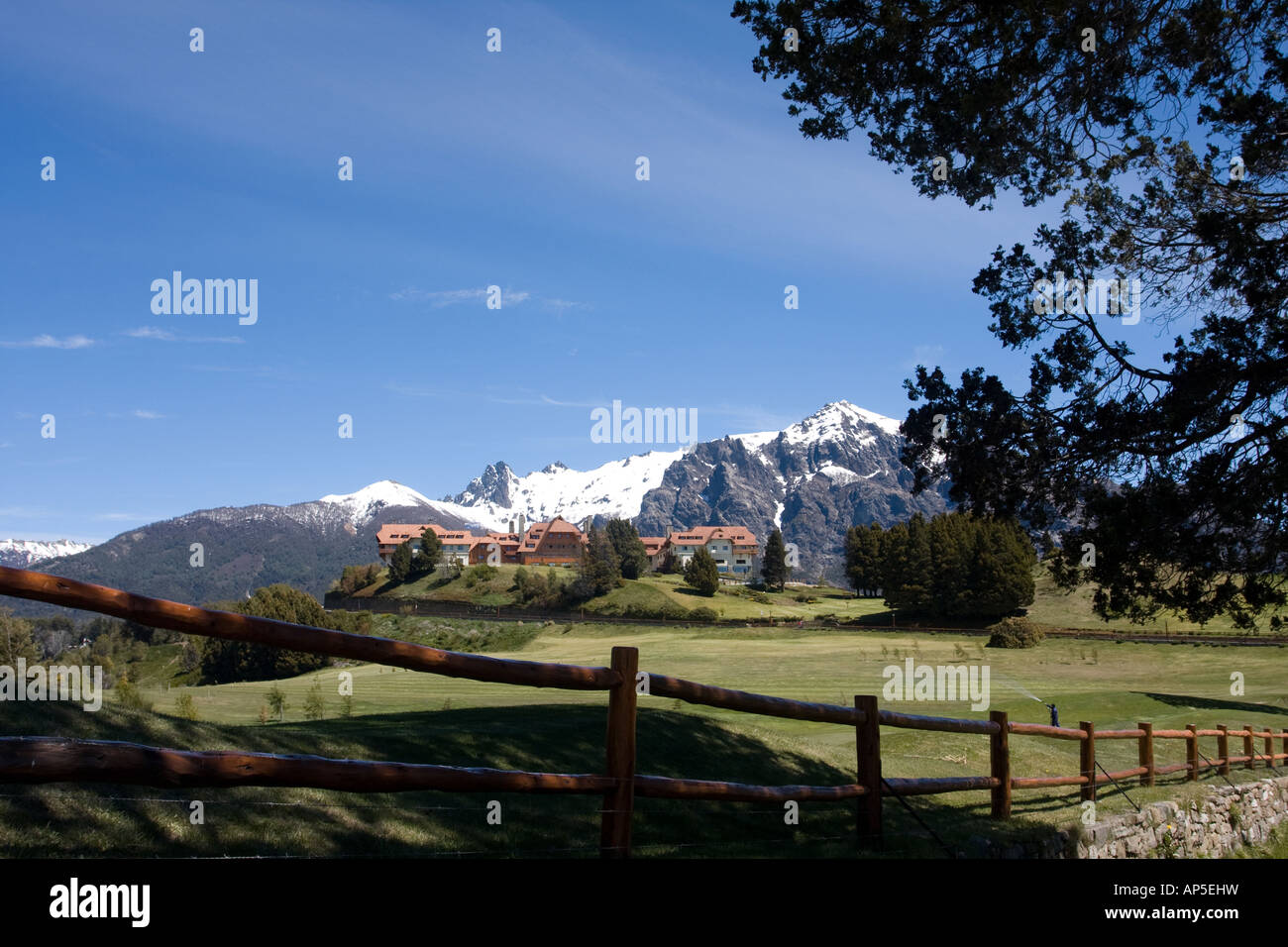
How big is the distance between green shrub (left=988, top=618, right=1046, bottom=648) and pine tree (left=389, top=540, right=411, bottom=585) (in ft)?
248

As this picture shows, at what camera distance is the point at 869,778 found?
8.23 m

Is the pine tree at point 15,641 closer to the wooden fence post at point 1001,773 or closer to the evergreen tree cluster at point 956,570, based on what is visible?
the wooden fence post at point 1001,773

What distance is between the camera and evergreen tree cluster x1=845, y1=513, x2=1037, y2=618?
3174 inches

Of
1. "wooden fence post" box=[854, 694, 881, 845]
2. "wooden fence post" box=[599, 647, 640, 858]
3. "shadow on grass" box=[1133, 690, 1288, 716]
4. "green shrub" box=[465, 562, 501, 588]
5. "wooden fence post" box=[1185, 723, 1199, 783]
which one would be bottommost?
"shadow on grass" box=[1133, 690, 1288, 716]

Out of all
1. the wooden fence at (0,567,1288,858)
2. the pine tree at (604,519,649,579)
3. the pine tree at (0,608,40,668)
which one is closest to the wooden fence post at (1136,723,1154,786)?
the wooden fence at (0,567,1288,858)

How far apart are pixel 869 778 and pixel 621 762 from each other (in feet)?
10.2

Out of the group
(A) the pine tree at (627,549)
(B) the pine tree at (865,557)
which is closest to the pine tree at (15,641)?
(B) the pine tree at (865,557)

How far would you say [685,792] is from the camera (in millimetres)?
6328

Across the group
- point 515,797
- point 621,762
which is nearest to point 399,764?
point 621,762

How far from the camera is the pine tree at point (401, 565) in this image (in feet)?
394

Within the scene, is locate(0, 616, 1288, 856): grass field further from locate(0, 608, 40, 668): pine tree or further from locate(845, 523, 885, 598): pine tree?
locate(845, 523, 885, 598): pine tree

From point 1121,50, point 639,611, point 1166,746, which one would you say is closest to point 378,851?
point 1121,50

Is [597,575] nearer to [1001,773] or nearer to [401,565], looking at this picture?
[401,565]

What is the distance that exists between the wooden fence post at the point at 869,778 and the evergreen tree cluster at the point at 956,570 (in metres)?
71.1
